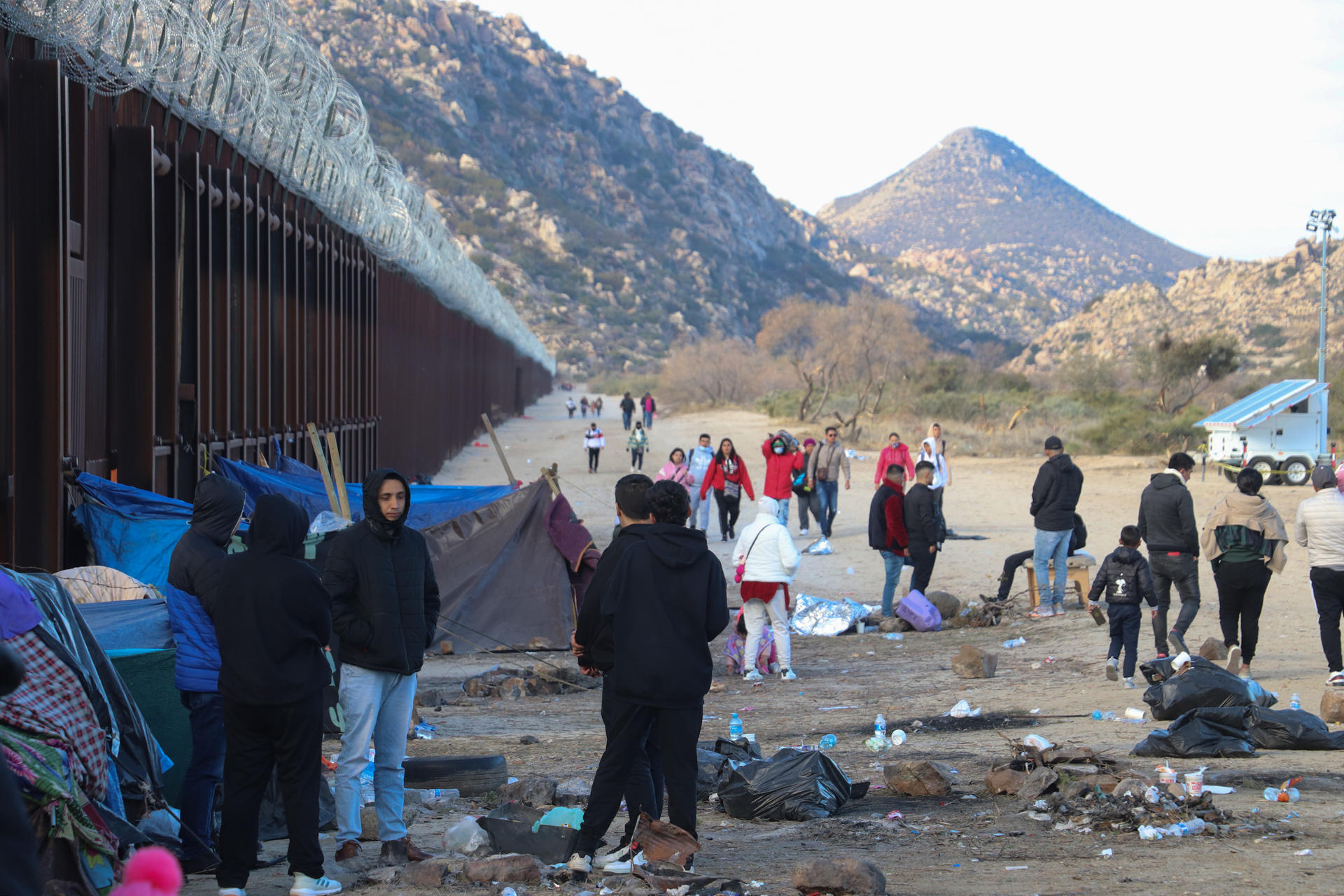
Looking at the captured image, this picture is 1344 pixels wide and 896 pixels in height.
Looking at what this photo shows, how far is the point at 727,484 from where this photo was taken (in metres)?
17.0

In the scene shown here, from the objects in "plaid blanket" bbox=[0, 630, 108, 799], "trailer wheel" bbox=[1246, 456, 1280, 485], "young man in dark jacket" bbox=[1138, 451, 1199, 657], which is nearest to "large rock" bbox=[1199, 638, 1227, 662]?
"young man in dark jacket" bbox=[1138, 451, 1199, 657]

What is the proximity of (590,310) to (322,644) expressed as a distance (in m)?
114

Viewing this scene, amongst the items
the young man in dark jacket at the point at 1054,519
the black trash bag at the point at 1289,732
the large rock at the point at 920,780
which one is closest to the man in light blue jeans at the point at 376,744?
the large rock at the point at 920,780

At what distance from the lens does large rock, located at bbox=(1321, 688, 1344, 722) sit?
7.16 m

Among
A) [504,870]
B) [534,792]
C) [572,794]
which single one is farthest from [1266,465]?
[504,870]

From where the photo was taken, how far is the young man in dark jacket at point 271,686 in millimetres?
4352

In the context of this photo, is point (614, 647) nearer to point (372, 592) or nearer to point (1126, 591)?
point (372, 592)

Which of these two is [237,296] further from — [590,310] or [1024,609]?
[590,310]

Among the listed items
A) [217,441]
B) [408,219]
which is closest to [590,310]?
[408,219]

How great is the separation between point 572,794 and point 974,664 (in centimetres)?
475

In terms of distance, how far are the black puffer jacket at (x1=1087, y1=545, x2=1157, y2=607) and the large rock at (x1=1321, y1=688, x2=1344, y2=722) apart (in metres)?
1.41

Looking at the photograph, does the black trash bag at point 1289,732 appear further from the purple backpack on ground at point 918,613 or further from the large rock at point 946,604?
the large rock at point 946,604

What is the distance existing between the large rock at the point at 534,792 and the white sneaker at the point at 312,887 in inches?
47.2

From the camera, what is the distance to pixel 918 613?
1151cm
